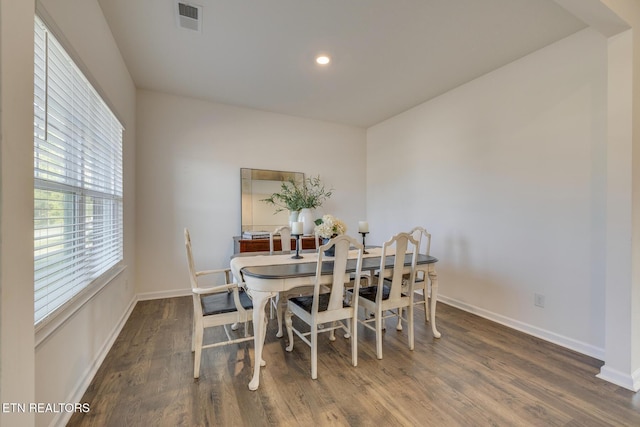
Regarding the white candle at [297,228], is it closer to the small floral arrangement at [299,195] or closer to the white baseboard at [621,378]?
the small floral arrangement at [299,195]

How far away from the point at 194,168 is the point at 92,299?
232 cm

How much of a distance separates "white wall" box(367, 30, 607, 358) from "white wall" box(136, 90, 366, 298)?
7.32 feet

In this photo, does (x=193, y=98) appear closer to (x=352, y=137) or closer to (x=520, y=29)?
(x=352, y=137)

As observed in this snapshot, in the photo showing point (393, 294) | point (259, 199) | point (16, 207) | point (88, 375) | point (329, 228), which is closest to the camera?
point (16, 207)

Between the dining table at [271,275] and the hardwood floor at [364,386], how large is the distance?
228 millimetres

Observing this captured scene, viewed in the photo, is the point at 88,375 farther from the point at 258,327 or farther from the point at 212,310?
the point at 258,327

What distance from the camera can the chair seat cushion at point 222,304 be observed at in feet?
6.87

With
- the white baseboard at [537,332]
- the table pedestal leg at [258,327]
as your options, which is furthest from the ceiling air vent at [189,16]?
the white baseboard at [537,332]

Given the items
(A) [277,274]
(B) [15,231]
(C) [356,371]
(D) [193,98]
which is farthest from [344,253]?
(D) [193,98]

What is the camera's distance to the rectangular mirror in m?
4.23

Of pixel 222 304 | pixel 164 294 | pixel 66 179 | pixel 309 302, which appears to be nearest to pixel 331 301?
pixel 309 302

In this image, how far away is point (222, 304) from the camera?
7.22 feet

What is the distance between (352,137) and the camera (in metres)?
5.17

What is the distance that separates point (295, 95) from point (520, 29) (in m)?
2.48
